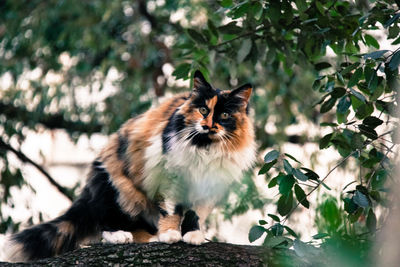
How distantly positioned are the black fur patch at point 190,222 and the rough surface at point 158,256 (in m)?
0.32

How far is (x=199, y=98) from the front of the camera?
2.69 metres

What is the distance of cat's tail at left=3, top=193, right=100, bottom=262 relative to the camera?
264 cm

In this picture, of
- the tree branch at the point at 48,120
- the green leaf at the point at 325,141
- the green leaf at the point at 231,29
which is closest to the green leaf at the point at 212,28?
the green leaf at the point at 231,29

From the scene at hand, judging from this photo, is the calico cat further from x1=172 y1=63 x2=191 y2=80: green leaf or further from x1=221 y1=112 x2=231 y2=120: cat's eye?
x1=172 y1=63 x2=191 y2=80: green leaf

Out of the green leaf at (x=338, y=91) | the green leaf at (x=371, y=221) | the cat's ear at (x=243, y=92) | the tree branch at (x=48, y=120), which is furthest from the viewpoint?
the tree branch at (x=48, y=120)

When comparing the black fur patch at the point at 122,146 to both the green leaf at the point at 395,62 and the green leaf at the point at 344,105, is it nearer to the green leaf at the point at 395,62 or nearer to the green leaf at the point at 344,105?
the green leaf at the point at 344,105

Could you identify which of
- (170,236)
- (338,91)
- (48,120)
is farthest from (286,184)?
(48,120)

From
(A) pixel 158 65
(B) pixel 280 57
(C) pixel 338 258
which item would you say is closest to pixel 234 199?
(B) pixel 280 57

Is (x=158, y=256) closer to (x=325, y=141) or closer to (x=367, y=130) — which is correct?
(x=325, y=141)

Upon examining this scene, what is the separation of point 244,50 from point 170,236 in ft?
3.62

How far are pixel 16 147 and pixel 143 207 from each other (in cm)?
270

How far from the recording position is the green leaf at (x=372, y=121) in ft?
7.17

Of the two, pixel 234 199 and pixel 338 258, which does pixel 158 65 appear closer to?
pixel 234 199

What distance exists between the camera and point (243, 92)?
273 centimetres
